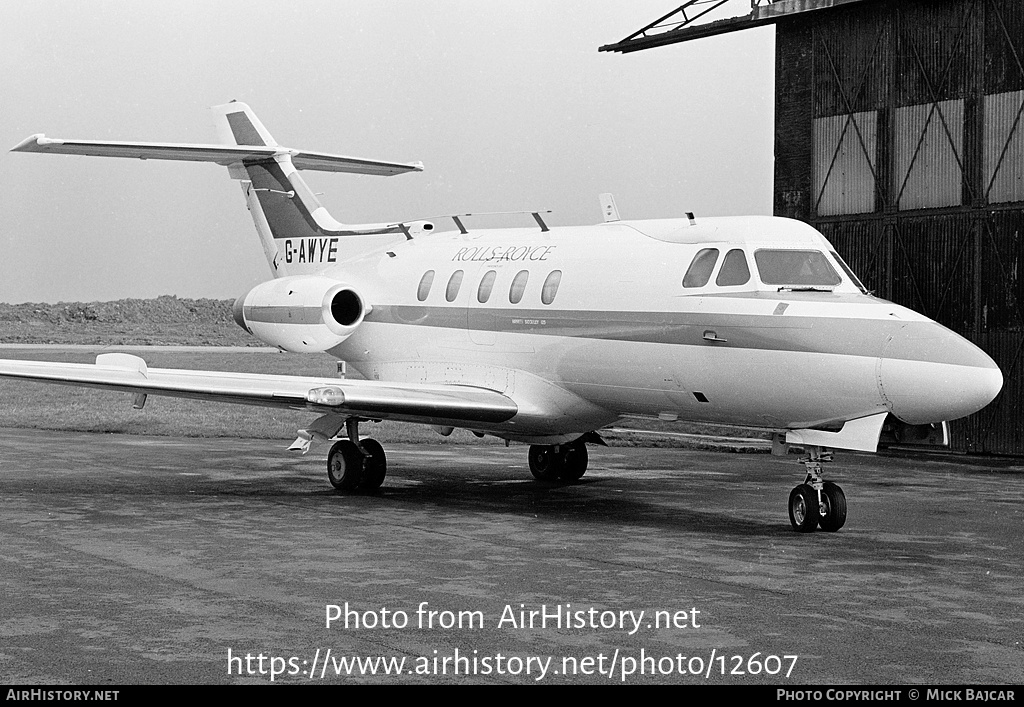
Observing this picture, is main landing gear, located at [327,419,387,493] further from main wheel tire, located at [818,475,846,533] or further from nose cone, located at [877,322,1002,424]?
nose cone, located at [877,322,1002,424]

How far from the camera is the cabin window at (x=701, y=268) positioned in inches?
453

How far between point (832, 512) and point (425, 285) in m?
5.89

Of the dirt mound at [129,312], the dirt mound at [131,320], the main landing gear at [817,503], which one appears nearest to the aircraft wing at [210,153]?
the main landing gear at [817,503]

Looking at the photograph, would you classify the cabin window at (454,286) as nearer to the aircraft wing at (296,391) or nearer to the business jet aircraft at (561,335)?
the business jet aircraft at (561,335)

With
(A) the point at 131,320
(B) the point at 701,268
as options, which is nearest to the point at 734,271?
(B) the point at 701,268

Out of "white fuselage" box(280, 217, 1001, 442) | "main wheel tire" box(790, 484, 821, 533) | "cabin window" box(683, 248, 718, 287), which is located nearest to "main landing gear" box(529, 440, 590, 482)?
"white fuselage" box(280, 217, 1001, 442)

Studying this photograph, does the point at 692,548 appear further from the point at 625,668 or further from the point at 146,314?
the point at 146,314

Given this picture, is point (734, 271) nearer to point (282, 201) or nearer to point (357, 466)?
point (357, 466)

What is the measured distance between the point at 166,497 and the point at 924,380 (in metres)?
7.85

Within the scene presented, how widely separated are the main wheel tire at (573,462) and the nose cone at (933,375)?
5.59 m

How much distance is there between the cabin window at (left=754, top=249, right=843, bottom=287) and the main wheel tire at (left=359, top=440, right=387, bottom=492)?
16.4 ft

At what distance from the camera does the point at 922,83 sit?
771 inches

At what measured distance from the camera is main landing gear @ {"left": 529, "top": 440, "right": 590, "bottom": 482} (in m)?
15.2
